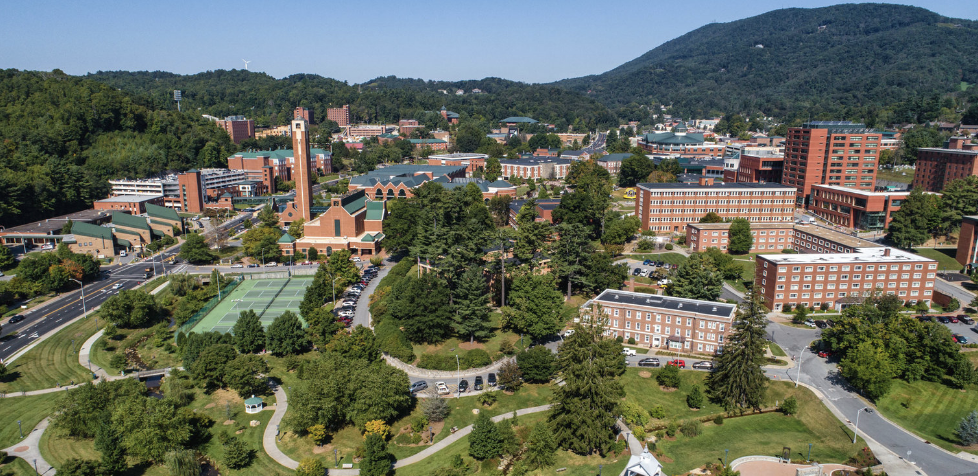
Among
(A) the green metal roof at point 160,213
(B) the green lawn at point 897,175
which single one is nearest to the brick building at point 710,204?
(B) the green lawn at point 897,175

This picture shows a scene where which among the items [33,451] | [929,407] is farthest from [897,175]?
[33,451]

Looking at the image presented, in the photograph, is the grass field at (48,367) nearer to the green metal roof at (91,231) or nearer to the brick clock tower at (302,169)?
the green metal roof at (91,231)

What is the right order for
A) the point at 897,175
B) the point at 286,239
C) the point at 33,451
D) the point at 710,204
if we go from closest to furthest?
1. the point at 33,451
2. the point at 286,239
3. the point at 710,204
4. the point at 897,175

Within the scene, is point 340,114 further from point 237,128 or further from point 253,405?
point 253,405

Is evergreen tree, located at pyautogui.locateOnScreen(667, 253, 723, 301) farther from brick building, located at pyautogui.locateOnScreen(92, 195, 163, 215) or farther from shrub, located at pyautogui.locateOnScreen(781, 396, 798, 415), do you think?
brick building, located at pyautogui.locateOnScreen(92, 195, 163, 215)

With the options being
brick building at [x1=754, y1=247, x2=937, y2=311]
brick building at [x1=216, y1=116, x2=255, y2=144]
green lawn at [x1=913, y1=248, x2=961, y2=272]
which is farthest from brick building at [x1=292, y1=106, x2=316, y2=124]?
green lawn at [x1=913, y1=248, x2=961, y2=272]
